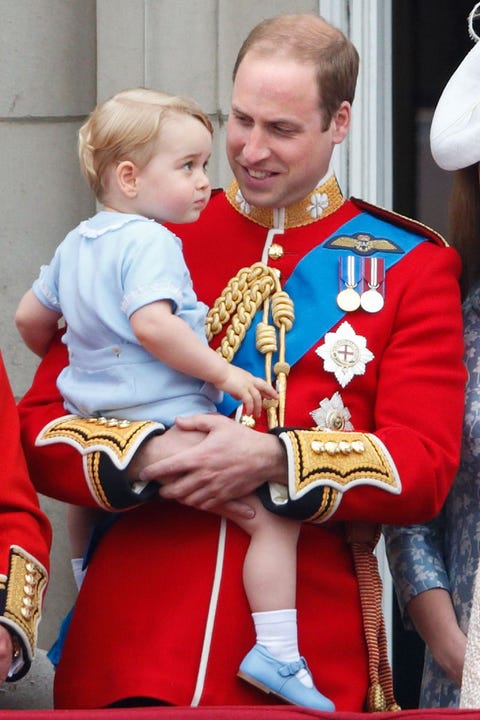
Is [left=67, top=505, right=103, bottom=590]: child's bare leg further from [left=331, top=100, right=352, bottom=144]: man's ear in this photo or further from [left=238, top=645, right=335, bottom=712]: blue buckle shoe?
[left=331, top=100, right=352, bottom=144]: man's ear

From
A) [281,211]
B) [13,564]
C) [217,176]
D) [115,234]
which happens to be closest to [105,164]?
[115,234]

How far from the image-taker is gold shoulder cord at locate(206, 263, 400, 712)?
333cm

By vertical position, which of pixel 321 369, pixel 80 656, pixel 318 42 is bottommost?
pixel 80 656

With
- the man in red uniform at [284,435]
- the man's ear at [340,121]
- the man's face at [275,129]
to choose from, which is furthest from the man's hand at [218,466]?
the man's ear at [340,121]

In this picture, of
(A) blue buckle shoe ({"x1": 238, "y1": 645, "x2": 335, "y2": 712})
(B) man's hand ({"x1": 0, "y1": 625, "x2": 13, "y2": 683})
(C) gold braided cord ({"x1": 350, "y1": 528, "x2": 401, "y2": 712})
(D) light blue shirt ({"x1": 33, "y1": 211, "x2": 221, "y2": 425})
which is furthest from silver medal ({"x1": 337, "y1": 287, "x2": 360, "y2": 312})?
(B) man's hand ({"x1": 0, "y1": 625, "x2": 13, "y2": 683})

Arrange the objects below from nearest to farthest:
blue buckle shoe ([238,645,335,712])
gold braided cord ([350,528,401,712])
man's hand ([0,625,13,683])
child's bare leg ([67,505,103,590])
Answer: man's hand ([0,625,13,683]), blue buckle shoe ([238,645,335,712]), gold braided cord ([350,528,401,712]), child's bare leg ([67,505,103,590])

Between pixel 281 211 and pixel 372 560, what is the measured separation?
2.20 feet

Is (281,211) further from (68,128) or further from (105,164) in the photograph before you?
(68,128)

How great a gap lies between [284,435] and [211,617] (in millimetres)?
332

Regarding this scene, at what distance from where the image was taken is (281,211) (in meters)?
3.56

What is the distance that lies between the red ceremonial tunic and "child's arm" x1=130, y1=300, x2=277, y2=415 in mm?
168

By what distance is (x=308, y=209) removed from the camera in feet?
11.7

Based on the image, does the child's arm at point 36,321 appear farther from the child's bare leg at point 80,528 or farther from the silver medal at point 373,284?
the silver medal at point 373,284

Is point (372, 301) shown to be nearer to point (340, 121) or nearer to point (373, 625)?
point (340, 121)
